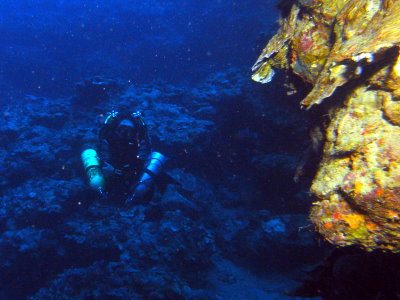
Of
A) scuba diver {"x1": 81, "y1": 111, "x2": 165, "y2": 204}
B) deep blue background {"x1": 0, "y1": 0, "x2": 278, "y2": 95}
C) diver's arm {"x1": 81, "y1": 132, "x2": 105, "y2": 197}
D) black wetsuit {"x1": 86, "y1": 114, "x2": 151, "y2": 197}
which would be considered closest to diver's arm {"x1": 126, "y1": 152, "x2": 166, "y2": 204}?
scuba diver {"x1": 81, "y1": 111, "x2": 165, "y2": 204}

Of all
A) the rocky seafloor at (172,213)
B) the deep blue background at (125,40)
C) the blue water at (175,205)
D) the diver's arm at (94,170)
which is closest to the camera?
the blue water at (175,205)

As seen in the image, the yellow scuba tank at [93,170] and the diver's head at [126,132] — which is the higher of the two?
the diver's head at [126,132]

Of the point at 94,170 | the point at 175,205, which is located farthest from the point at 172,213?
the point at 94,170

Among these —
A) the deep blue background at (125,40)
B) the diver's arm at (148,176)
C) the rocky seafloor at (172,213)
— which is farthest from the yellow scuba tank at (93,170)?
the deep blue background at (125,40)

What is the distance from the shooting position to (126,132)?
21.6 feet

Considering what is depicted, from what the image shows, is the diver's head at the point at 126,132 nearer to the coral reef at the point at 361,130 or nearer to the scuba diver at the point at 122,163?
the scuba diver at the point at 122,163

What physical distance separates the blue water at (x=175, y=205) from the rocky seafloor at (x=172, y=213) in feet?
0.10

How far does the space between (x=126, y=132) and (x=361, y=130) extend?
17.7 ft

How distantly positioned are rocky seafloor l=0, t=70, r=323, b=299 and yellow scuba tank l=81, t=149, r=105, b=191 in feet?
3.76

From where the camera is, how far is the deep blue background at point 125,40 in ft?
60.0

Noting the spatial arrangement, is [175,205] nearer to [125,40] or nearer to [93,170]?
[93,170]

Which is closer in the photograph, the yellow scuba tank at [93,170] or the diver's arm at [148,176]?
the yellow scuba tank at [93,170]

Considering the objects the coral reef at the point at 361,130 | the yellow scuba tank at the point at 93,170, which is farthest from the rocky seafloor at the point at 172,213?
the coral reef at the point at 361,130

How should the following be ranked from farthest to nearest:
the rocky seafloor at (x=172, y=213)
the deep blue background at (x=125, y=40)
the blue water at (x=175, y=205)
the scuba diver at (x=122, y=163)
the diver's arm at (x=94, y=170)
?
1. the deep blue background at (x=125, y=40)
2. the scuba diver at (x=122, y=163)
3. the diver's arm at (x=94, y=170)
4. the rocky seafloor at (x=172, y=213)
5. the blue water at (x=175, y=205)
